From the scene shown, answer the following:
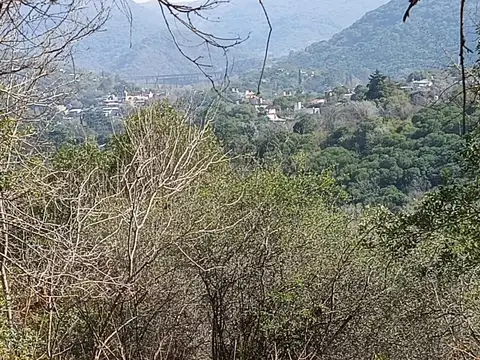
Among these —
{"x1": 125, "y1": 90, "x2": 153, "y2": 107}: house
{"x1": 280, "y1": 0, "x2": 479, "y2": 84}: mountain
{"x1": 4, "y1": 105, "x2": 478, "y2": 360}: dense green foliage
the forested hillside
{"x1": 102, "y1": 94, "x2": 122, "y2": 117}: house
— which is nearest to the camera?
the forested hillside

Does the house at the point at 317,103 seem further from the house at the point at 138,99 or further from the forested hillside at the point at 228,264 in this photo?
the forested hillside at the point at 228,264

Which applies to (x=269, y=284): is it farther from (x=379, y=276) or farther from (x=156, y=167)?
(x=156, y=167)

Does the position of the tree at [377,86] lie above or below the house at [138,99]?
below

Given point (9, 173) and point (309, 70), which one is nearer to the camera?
point (9, 173)

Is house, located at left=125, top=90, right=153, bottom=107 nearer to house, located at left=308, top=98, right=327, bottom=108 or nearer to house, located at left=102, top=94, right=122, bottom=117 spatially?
house, located at left=102, top=94, right=122, bottom=117

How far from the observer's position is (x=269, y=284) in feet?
18.6

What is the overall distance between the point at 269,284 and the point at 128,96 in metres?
3.84

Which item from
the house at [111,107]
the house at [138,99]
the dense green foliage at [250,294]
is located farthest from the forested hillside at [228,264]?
the house at [111,107]

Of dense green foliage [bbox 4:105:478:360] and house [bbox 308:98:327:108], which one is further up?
house [bbox 308:98:327:108]

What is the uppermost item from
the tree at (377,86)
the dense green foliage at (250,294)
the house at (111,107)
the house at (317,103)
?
the house at (111,107)

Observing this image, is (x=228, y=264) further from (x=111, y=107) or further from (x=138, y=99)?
(x=111, y=107)

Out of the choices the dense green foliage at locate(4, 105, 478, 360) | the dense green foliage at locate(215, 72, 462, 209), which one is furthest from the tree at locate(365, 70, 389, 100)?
the dense green foliage at locate(4, 105, 478, 360)

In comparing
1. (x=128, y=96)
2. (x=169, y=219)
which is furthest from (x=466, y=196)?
(x=128, y=96)

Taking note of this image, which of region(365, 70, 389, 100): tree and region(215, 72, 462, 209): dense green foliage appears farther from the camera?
region(365, 70, 389, 100): tree
